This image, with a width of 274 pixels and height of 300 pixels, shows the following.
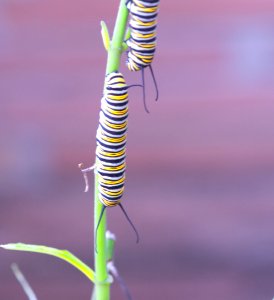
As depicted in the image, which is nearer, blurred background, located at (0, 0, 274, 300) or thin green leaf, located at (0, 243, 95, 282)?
thin green leaf, located at (0, 243, 95, 282)

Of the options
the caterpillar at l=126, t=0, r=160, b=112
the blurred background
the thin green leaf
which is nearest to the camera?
the caterpillar at l=126, t=0, r=160, b=112

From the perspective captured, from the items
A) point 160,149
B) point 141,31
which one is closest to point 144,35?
point 141,31

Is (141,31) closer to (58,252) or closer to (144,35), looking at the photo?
(144,35)

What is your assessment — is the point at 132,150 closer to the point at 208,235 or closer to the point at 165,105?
the point at 165,105

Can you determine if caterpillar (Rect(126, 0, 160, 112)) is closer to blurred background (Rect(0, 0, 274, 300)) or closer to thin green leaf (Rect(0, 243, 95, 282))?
thin green leaf (Rect(0, 243, 95, 282))

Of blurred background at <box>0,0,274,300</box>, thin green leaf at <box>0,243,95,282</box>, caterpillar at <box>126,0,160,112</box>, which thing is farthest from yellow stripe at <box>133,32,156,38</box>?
blurred background at <box>0,0,274,300</box>

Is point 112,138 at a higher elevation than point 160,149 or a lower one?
lower

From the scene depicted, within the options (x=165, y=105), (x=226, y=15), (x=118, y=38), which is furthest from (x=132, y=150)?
(x=118, y=38)
